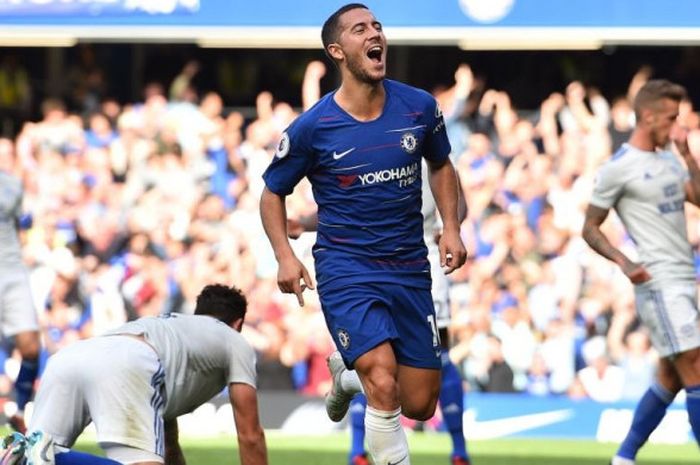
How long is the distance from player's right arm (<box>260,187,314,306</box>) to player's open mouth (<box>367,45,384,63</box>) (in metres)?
0.74

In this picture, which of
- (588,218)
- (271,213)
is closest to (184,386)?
(271,213)

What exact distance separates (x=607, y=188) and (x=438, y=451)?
3386 millimetres

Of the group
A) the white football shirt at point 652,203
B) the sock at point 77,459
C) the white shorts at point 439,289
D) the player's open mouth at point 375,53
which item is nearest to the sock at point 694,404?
the white football shirt at point 652,203

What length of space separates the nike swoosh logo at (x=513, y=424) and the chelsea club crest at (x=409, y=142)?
7156mm

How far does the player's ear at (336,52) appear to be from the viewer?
24.7ft

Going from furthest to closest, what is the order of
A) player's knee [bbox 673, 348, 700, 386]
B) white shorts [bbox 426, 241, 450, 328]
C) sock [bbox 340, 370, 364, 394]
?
white shorts [bbox 426, 241, 450, 328] < player's knee [bbox 673, 348, 700, 386] < sock [bbox 340, 370, 364, 394]

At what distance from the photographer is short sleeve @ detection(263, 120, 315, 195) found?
750cm

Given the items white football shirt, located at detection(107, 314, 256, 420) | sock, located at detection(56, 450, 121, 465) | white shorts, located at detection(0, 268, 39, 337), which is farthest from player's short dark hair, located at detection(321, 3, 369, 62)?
white shorts, located at detection(0, 268, 39, 337)

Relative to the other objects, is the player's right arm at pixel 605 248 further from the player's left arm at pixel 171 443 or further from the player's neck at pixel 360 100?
the player's left arm at pixel 171 443

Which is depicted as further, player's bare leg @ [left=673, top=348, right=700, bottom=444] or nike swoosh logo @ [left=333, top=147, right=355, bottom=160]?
player's bare leg @ [left=673, top=348, right=700, bottom=444]

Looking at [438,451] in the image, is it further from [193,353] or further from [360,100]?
[360,100]

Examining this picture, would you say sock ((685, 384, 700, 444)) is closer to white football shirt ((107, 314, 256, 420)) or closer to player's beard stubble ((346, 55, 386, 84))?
white football shirt ((107, 314, 256, 420))

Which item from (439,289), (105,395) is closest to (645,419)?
(439,289)

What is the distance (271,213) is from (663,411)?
3138mm
